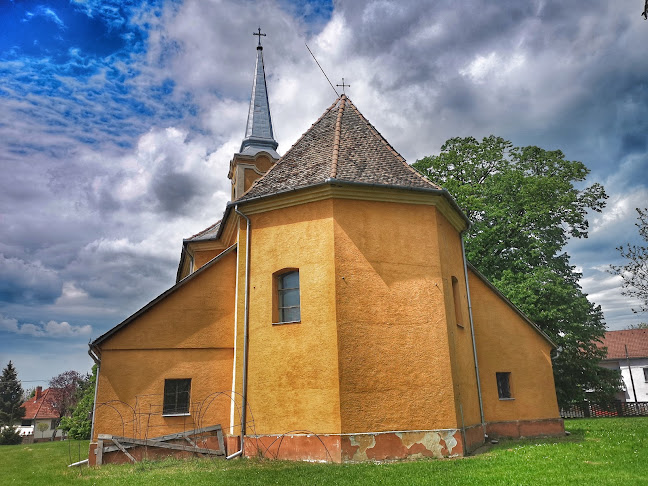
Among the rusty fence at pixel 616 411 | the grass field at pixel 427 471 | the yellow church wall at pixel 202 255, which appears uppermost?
the yellow church wall at pixel 202 255

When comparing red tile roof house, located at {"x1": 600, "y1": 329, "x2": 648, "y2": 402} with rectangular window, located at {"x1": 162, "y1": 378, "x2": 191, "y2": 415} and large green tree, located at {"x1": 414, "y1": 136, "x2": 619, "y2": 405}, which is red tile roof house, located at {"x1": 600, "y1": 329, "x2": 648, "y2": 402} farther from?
rectangular window, located at {"x1": 162, "y1": 378, "x2": 191, "y2": 415}

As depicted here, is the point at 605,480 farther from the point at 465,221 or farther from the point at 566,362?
the point at 566,362

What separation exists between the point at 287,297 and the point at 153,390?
4.25 meters

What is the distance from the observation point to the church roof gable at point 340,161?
1214cm

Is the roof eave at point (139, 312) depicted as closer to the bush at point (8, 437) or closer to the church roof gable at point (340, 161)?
the church roof gable at point (340, 161)

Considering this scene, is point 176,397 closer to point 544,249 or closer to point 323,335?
point 323,335

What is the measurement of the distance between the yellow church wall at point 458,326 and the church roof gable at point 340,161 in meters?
1.89

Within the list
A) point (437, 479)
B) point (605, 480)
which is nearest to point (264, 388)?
point (437, 479)

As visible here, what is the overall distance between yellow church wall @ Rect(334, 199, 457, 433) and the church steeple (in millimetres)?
11417

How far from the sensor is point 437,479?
308 inches

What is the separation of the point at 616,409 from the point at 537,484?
2556cm

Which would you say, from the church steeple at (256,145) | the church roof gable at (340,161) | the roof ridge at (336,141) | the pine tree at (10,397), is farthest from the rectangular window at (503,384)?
the pine tree at (10,397)

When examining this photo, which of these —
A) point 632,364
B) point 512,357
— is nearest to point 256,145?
point 512,357

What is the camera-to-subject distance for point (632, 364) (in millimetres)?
41375
